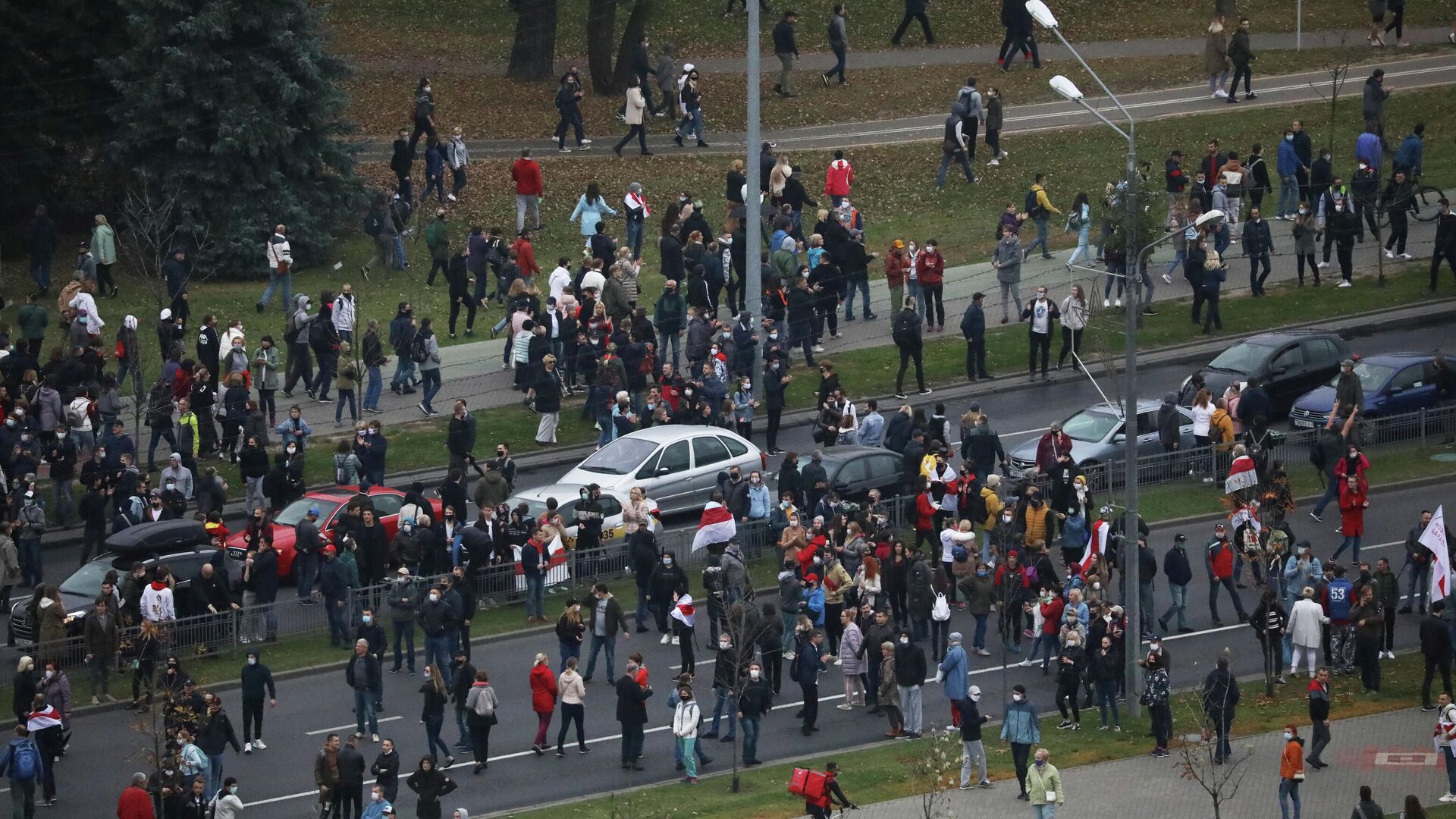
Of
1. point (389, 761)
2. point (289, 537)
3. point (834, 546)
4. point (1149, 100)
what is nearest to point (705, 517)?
point (834, 546)

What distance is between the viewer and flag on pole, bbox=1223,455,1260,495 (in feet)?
103

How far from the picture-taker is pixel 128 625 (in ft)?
90.1

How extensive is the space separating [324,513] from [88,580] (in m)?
3.53

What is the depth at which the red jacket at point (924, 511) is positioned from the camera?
3077 cm

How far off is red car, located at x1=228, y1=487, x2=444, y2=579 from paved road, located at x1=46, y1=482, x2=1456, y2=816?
2613 mm

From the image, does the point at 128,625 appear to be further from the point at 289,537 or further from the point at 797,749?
the point at 797,749

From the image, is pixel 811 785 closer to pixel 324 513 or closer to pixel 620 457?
pixel 620 457

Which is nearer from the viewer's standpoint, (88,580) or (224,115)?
(88,580)

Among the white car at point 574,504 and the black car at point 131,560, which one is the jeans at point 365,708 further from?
the white car at point 574,504

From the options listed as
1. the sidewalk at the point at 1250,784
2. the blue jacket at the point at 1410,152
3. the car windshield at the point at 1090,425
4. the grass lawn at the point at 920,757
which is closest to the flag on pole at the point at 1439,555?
the grass lawn at the point at 920,757

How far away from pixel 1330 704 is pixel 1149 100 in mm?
27184

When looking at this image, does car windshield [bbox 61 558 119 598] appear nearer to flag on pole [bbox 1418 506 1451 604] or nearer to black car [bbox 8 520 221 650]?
black car [bbox 8 520 221 650]

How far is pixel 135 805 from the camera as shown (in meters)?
22.4

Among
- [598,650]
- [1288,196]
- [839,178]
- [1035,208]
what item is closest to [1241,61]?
[1288,196]
